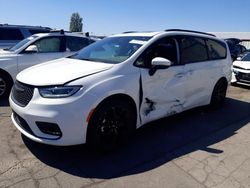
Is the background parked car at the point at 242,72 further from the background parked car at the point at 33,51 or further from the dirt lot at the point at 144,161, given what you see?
the background parked car at the point at 33,51

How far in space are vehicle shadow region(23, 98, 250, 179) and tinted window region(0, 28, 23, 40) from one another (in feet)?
25.0

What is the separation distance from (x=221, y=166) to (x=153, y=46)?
6.79 feet

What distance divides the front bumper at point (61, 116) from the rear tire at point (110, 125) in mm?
144

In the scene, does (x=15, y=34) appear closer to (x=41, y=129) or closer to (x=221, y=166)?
(x=41, y=129)

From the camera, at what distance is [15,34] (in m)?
10.8

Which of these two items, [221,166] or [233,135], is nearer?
[221,166]

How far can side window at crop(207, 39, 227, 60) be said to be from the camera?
6.12m

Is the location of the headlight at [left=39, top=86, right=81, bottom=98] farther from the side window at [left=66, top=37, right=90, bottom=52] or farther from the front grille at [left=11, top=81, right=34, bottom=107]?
the side window at [left=66, top=37, right=90, bottom=52]

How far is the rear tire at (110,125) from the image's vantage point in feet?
12.0

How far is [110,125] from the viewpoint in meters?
3.87

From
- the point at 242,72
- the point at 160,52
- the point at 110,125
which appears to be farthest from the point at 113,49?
the point at 242,72

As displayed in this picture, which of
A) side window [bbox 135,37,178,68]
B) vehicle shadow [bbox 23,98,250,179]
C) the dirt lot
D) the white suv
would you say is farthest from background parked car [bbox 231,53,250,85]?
side window [bbox 135,37,178,68]

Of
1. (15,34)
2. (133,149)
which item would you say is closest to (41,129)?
(133,149)

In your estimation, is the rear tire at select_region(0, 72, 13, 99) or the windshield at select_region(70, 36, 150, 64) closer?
the windshield at select_region(70, 36, 150, 64)
